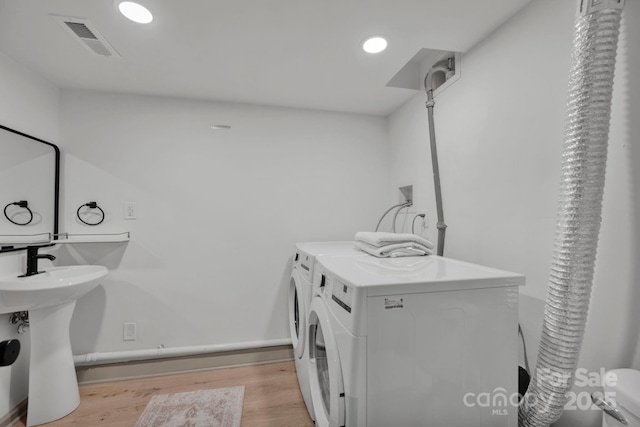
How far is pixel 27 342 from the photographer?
160 centimetres

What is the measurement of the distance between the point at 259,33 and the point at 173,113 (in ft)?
3.52

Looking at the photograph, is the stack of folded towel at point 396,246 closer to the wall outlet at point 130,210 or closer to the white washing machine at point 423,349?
the white washing machine at point 423,349

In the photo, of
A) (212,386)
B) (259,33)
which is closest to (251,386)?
(212,386)

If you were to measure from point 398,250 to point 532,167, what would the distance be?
0.67m

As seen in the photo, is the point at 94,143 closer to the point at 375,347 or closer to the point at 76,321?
the point at 76,321

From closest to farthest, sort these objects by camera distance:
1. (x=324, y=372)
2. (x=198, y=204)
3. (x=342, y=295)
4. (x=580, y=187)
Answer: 1. (x=580, y=187)
2. (x=342, y=295)
3. (x=324, y=372)
4. (x=198, y=204)

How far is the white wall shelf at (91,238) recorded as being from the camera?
178cm

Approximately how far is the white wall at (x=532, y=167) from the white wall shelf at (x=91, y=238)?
2.12 m

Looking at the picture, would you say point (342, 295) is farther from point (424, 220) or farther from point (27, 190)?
point (27, 190)

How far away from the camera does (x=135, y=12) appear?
3.85 feet

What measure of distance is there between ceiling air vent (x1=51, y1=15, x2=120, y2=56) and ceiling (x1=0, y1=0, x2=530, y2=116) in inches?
1.3

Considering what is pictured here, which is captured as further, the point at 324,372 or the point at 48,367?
the point at 48,367

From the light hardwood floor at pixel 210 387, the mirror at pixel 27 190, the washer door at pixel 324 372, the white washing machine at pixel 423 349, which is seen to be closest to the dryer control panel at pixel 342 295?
the white washing machine at pixel 423 349

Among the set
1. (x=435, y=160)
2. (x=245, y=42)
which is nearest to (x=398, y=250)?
(x=435, y=160)
